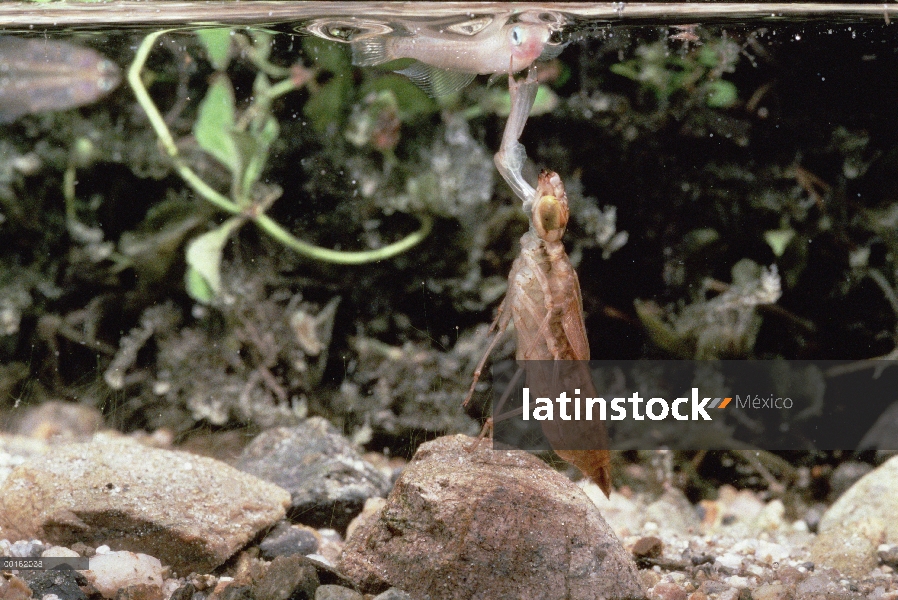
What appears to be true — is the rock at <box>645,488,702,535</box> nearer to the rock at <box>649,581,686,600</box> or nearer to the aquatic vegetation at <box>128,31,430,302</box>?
the rock at <box>649,581,686,600</box>

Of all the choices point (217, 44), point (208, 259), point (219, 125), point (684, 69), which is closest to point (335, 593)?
point (208, 259)

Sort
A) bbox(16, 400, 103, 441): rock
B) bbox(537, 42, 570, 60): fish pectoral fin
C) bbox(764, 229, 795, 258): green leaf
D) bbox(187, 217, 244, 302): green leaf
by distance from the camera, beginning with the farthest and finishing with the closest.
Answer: bbox(764, 229, 795, 258): green leaf
bbox(187, 217, 244, 302): green leaf
bbox(537, 42, 570, 60): fish pectoral fin
bbox(16, 400, 103, 441): rock

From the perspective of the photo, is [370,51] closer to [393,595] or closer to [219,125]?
[219,125]

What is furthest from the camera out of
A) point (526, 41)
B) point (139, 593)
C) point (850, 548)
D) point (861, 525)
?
point (526, 41)

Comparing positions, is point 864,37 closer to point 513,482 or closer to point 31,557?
point 513,482

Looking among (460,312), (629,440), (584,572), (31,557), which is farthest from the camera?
(629,440)

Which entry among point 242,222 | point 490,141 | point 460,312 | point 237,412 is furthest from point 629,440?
point 242,222

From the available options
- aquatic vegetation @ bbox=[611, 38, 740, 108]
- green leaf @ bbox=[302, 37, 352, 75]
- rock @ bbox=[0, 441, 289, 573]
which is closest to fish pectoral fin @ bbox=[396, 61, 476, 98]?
green leaf @ bbox=[302, 37, 352, 75]
